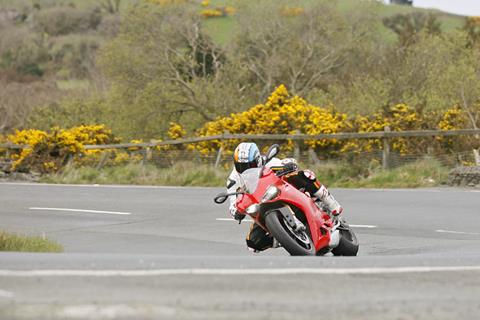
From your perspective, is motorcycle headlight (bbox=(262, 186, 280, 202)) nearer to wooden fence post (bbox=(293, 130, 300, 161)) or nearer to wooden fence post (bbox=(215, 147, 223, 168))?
wooden fence post (bbox=(293, 130, 300, 161))

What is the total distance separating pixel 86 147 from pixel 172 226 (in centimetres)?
1598

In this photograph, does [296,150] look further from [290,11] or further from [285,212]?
[290,11]

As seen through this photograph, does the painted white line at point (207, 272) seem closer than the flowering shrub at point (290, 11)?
Yes

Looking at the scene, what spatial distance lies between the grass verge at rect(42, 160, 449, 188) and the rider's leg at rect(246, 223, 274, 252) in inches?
494

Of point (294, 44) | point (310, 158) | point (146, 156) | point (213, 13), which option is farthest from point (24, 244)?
point (213, 13)

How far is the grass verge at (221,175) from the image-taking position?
23641 millimetres

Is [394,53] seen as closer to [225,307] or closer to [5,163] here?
[5,163]

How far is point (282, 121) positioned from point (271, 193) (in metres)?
21.6

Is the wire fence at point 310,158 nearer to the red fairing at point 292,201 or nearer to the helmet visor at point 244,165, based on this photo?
the red fairing at point 292,201

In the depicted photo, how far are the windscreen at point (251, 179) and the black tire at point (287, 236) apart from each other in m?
0.44

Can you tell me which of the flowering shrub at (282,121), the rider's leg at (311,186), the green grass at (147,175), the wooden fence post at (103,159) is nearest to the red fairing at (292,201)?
the rider's leg at (311,186)

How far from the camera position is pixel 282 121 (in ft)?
105

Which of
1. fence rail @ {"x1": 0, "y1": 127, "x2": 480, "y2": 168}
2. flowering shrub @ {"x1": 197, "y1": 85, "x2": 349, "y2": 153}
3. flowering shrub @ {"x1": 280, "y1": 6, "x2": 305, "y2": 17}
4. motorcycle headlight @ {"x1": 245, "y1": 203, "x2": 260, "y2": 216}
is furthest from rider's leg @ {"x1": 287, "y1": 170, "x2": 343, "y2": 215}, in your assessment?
flowering shrub @ {"x1": 280, "y1": 6, "x2": 305, "y2": 17}

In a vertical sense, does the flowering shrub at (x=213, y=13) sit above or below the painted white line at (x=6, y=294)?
below
